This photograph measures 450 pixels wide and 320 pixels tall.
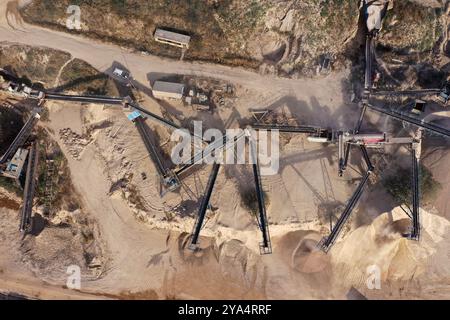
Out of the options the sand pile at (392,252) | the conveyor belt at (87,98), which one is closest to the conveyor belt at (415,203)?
the sand pile at (392,252)

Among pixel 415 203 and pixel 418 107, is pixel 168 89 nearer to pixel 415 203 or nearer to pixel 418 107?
pixel 418 107

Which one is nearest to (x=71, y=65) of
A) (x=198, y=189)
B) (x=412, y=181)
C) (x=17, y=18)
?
(x=17, y=18)

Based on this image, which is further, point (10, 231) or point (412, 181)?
point (10, 231)

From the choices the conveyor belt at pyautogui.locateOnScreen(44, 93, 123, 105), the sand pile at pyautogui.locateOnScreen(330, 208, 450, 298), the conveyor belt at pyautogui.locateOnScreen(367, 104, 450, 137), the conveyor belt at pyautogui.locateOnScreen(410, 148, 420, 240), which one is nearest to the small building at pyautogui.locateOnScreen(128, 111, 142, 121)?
the conveyor belt at pyautogui.locateOnScreen(44, 93, 123, 105)

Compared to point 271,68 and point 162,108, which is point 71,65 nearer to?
point 162,108

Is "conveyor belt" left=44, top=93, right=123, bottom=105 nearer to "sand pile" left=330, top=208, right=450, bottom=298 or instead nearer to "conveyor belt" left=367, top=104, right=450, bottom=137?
"conveyor belt" left=367, top=104, right=450, bottom=137

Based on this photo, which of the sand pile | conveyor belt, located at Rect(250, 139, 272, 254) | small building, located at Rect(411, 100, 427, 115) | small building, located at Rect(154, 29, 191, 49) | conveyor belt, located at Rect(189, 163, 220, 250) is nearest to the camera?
conveyor belt, located at Rect(250, 139, 272, 254)
